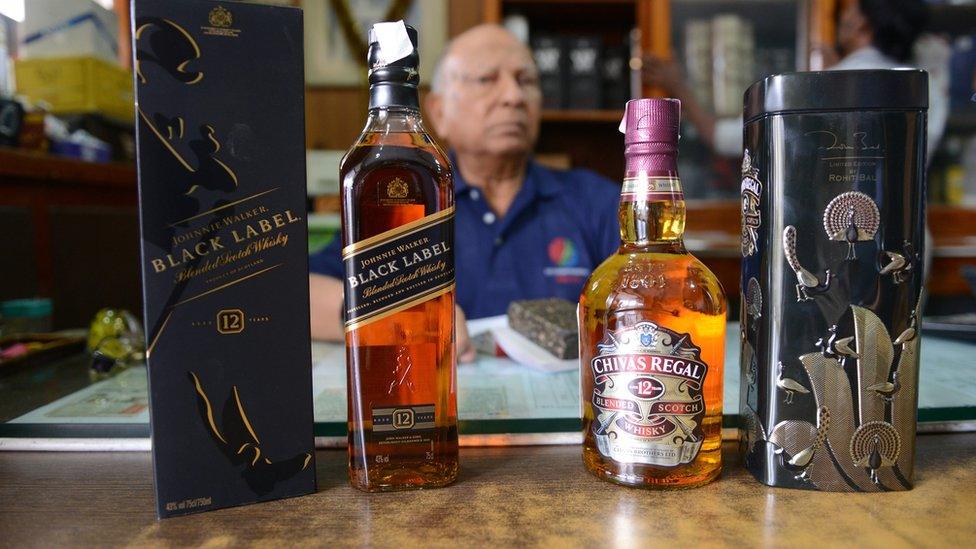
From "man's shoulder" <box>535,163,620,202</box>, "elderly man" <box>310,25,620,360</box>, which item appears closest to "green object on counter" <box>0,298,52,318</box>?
"elderly man" <box>310,25,620,360</box>

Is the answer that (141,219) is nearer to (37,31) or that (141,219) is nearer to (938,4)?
(37,31)

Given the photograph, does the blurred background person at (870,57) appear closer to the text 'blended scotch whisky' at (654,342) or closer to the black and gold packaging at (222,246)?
the text 'blended scotch whisky' at (654,342)

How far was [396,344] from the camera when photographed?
1.65ft

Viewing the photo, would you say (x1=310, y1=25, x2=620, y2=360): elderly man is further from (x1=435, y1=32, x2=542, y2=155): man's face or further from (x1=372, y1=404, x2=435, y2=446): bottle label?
(x1=372, y1=404, x2=435, y2=446): bottle label

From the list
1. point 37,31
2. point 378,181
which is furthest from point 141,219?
point 37,31

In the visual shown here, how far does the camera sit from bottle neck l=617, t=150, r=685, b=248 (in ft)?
1.67

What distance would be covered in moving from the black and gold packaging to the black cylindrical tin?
0.35 metres

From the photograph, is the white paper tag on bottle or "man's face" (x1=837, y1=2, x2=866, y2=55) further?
"man's face" (x1=837, y1=2, x2=866, y2=55)

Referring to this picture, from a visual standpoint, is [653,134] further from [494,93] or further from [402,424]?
[494,93]

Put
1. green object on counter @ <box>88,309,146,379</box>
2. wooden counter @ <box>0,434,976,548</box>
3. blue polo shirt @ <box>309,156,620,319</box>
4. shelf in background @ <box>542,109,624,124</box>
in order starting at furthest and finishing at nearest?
shelf in background @ <box>542,109,624,124</box> → blue polo shirt @ <box>309,156,620,319</box> → green object on counter @ <box>88,309,146,379</box> → wooden counter @ <box>0,434,976,548</box>

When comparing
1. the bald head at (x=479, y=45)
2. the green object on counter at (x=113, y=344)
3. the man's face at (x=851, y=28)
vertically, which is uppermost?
the man's face at (x=851, y=28)

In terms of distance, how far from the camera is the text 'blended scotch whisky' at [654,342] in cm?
49

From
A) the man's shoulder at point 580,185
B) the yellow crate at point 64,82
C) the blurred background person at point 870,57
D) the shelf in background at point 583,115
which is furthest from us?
the shelf in background at point 583,115

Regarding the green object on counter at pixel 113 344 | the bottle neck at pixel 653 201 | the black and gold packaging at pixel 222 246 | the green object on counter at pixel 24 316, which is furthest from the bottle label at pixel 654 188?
the green object on counter at pixel 24 316
